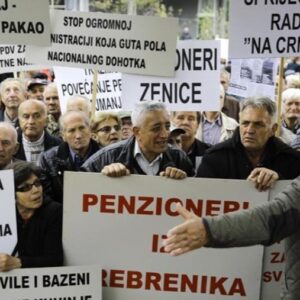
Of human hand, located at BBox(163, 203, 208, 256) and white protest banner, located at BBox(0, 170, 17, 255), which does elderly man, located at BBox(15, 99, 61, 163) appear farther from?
human hand, located at BBox(163, 203, 208, 256)

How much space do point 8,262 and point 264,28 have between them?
2513mm

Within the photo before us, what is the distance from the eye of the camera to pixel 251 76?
909 cm

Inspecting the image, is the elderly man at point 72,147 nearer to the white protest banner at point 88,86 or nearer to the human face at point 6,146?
the human face at point 6,146

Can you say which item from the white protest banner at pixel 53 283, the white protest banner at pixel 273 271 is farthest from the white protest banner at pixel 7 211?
the white protest banner at pixel 273 271

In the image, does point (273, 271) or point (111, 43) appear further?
point (111, 43)

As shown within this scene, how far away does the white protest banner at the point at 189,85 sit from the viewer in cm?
628

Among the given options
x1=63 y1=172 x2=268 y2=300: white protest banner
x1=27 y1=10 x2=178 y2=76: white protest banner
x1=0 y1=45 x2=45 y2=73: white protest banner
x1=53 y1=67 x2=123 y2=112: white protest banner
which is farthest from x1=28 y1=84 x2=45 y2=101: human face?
x1=63 y1=172 x2=268 y2=300: white protest banner

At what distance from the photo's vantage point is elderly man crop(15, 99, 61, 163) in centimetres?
707

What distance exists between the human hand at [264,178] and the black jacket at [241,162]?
1.67 feet

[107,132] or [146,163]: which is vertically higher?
[146,163]

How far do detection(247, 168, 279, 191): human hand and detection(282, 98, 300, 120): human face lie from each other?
3863 millimetres

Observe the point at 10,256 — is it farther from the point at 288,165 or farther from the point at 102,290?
the point at 288,165

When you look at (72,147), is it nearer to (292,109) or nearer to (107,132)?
(107,132)

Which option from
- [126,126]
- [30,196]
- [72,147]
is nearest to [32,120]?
[72,147]
